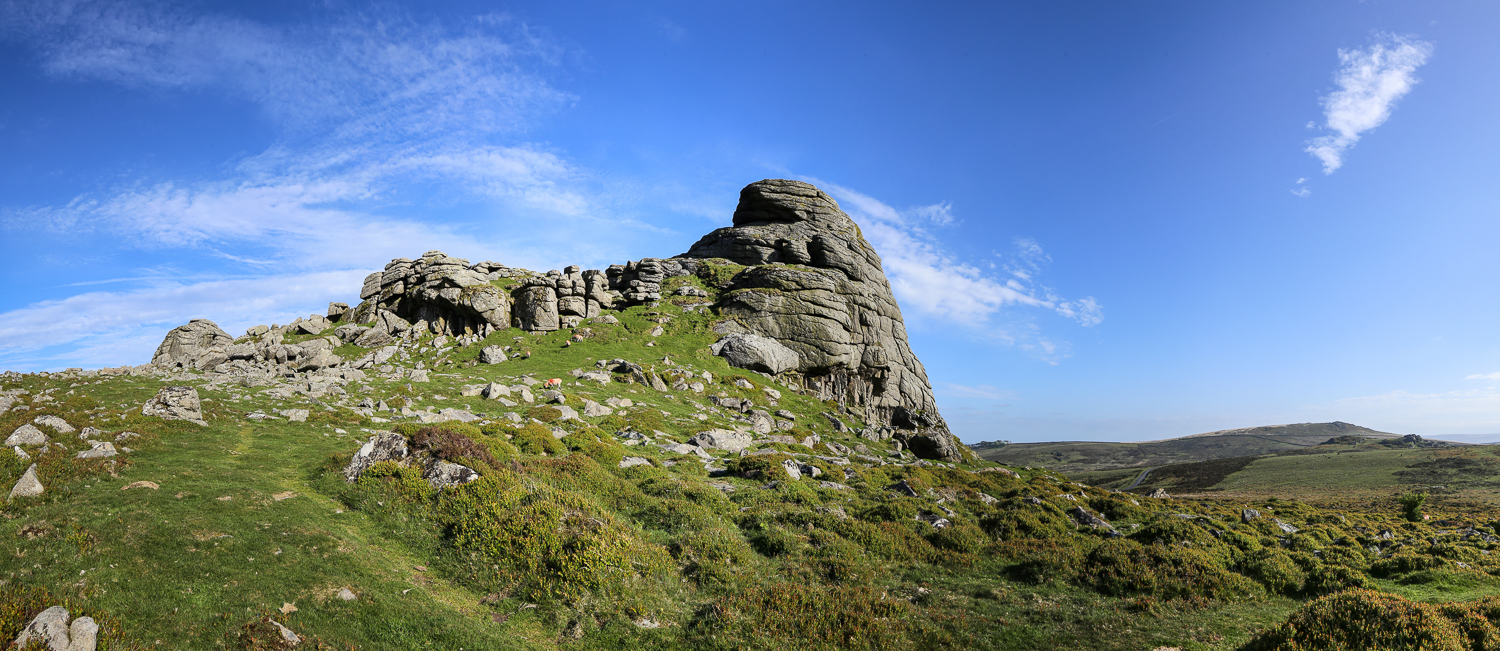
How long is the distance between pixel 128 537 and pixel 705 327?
54.3 metres

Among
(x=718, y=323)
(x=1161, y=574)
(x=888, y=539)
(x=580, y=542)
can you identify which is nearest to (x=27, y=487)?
(x=580, y=542)

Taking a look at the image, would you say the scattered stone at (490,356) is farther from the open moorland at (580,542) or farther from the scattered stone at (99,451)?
the scattered stone at (99,451)

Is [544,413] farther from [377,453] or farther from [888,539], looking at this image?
[888,539]

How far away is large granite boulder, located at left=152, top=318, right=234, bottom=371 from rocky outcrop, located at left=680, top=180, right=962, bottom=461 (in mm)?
54026

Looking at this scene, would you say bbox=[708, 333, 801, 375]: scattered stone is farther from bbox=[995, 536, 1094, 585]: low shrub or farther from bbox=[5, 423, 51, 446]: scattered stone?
bbox=[5, 423, 51, 446]: scattered stone

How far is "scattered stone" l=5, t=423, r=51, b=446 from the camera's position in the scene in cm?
1656

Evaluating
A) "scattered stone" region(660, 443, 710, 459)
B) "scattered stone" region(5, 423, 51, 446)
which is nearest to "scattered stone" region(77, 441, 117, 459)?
"scattered stone" region(5, 423, 51, 446)

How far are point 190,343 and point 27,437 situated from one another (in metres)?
55.8

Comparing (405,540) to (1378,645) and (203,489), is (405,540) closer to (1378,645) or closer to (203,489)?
(203,489)

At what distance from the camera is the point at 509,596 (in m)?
14.1

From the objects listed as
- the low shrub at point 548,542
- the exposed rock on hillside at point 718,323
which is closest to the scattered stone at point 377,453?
the low shrub at point 548,542

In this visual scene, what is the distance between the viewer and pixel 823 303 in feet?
234

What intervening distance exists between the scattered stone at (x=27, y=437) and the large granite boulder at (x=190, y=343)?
44.4 metres

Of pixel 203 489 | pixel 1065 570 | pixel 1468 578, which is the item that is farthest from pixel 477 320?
pixel 1468 578
